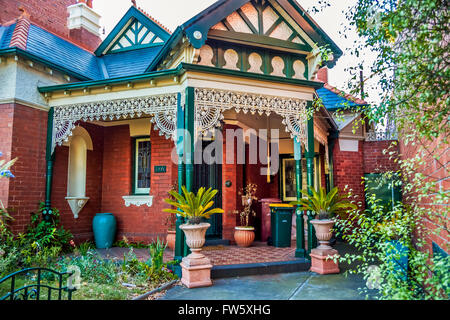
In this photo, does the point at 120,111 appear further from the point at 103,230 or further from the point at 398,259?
the point at 398,259

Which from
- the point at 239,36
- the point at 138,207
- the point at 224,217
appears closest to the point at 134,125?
the point at 138,207

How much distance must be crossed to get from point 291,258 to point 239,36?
452 cm

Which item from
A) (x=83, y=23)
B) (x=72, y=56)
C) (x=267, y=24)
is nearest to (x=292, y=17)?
(x=267, y=24)

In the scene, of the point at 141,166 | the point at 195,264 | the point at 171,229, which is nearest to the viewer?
the point at 195,264

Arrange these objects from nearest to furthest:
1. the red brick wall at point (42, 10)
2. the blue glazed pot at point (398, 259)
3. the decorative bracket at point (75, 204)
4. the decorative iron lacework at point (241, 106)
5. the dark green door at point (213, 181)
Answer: the blue glazed pot at point (398, 259) < the decorative iron lacework at point (241, 106) < the decorative bracket at point (75, 204) < the dark green door at point (213, 181) < the red brick wall at point (42, 10)

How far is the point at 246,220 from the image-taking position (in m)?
8.92

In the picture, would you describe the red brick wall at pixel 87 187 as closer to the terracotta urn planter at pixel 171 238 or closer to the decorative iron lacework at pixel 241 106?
the terracotta urn planter at pixel 171 238

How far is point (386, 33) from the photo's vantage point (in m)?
3.42

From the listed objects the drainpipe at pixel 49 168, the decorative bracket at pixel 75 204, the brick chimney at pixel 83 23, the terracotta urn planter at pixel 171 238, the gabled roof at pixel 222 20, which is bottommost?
the terracotta urn planter at pixel 171 238

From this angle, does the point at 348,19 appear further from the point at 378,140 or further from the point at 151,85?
the point at 378,140

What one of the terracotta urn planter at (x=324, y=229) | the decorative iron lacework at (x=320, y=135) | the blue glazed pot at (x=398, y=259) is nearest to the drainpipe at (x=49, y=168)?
the terracotta urn planter at (x=324, y=229)

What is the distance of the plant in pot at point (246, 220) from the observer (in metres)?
8.35

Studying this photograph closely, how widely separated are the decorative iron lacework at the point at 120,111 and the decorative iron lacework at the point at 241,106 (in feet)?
1.96

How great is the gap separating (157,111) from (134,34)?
6.14 meters
